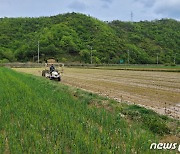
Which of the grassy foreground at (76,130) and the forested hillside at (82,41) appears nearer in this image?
the grassy foreground at (76,130)

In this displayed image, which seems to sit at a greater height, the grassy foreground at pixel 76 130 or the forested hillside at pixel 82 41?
the forested hillside at pixel 82 41

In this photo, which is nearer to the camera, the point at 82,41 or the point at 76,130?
the point at 76,130

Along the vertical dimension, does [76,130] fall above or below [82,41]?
below

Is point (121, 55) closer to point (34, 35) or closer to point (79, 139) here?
point (34, 35)

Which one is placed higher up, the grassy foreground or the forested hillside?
the forested hillside

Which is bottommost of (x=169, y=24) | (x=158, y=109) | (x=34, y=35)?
(x=158, y=109)

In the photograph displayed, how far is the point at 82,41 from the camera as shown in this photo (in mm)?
71500

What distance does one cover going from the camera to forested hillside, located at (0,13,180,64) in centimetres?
6450

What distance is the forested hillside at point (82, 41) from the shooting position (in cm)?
6450

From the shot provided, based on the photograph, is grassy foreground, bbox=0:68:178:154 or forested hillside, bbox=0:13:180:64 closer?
grassy foreground, bbox=0:68:178:154

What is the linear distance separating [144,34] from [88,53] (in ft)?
84.8

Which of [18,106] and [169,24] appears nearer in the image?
[18,106]

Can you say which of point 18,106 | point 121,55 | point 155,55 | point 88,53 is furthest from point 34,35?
point 18,106

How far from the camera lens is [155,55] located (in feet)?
236
